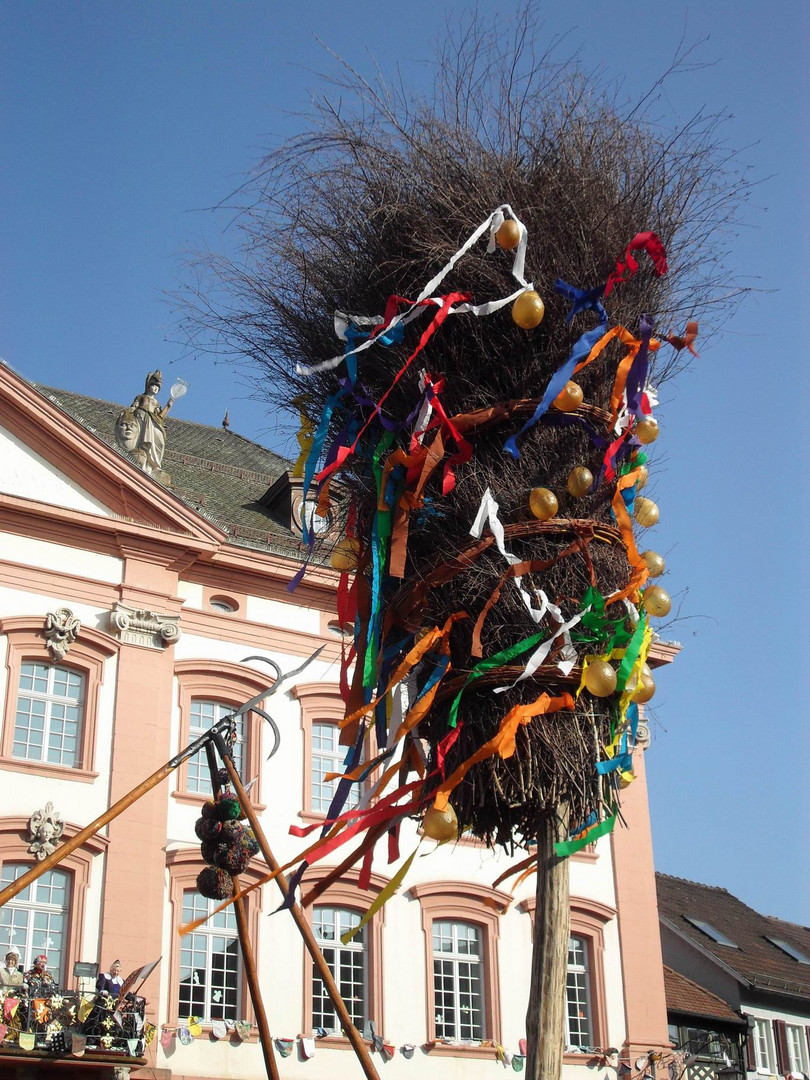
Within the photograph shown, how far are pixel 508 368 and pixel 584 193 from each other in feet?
2.78

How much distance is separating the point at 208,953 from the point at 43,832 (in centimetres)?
262

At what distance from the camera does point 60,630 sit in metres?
17.4

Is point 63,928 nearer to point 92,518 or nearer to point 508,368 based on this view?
point 92,518

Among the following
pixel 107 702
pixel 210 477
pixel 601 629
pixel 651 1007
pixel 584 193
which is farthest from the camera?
pixel 210 477

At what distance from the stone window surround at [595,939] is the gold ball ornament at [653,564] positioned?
1455 centimetres

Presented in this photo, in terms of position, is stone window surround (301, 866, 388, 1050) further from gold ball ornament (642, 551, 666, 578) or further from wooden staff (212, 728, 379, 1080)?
gold ball ornament (642, 551, 666, 578)

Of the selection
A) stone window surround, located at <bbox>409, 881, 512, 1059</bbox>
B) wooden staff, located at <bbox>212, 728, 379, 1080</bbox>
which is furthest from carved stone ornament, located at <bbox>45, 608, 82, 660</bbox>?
wooden staff, located at <bbox>212, 728, 379, 1080</bbox>

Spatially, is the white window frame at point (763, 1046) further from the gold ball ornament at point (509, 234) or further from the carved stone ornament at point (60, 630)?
the gold ball ornament at point (509, 234)

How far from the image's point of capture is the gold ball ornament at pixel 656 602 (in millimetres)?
5469

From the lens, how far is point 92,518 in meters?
18.2

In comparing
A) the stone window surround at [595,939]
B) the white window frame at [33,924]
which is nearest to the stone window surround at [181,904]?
the white window frame at [33,924]

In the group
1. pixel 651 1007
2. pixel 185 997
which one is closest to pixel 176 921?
pixel 185 997

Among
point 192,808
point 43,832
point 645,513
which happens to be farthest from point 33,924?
point 645,513

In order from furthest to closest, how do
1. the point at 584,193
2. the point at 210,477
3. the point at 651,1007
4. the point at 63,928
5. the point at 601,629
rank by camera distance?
the point at 210,477, the point at 651,1007, the point at 63,928, the point at 584,193, the point at 601,629
